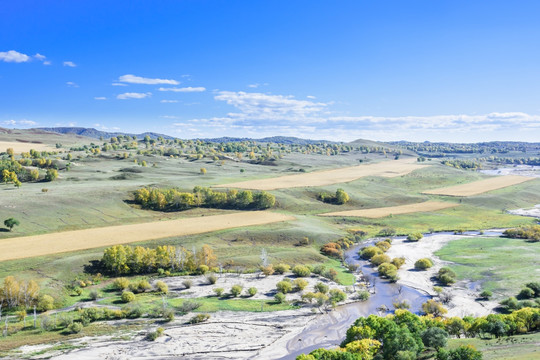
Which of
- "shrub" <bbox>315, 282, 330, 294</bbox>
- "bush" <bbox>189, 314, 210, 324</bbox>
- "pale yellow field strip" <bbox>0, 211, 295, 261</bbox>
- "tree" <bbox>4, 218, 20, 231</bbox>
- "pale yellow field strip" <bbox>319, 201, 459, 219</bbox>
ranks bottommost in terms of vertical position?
"bush" <bbox>189, 314, 210, 324</bbox>

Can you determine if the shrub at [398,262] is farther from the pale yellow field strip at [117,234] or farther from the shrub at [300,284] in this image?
the pale yellow field strip at [117,234]

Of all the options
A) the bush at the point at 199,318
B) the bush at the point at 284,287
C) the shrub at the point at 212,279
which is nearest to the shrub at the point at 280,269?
the bush at the point at 284,287

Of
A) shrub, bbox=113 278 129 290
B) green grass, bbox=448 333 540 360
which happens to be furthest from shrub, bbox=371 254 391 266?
shrub, bbox=113 278 129 290

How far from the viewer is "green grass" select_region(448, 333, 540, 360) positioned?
115 ft

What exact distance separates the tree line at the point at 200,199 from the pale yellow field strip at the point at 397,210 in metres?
24.6

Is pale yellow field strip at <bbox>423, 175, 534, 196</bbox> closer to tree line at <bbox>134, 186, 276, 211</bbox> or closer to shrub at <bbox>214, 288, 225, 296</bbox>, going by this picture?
tree line at <bbox>134, 186, 276, 211</bbox>

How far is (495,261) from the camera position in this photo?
82.1 meters

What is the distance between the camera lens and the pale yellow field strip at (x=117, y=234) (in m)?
78.0

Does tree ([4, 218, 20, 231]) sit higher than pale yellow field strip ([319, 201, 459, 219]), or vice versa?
tree ([4, 218, 20, 231])

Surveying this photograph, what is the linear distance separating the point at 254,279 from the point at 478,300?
39402 millimetres

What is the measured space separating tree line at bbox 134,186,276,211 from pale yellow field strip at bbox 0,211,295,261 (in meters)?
13.2

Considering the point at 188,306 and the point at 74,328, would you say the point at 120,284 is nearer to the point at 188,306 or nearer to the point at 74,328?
the point at 188,306

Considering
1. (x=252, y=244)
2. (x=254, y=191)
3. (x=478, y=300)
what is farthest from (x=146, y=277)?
(x=254, y=191)

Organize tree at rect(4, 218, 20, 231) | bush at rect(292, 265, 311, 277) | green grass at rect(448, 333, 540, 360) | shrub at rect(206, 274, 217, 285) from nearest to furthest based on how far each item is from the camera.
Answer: green grass at rect(448, 333, 540, 360), shrub at rect(206, 274, 217, 285), bush at rect(292, 265, 311, 277), tree at rect(4, 218, 20, 231)
